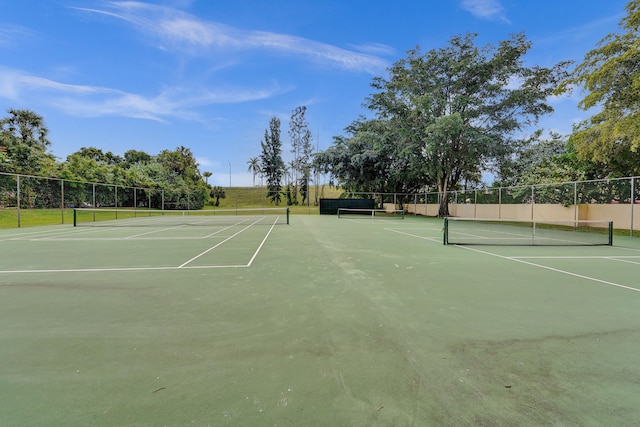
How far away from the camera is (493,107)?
77.5ft

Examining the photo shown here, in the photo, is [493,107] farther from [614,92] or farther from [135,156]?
[135,156]

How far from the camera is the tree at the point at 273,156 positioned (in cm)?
5344

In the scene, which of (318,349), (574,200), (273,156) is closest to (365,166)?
(574,200)

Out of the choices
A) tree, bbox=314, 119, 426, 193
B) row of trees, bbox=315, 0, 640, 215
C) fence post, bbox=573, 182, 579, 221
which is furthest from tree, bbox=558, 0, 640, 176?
tree, bbox=314, 119, 426, 193

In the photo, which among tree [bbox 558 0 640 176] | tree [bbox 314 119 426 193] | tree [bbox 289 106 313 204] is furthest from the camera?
tree [bbox 289 106 313 204]

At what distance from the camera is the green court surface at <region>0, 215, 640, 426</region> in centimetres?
164

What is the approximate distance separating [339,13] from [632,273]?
20060 millimetres

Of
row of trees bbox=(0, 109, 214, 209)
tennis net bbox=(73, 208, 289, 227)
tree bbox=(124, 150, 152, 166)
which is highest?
tree bbox=(124, 150, 152, 166)

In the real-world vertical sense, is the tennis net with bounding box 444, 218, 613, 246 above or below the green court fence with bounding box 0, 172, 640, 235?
below

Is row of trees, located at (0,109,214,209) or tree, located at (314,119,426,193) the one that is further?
tree, located at (314,119,426,193)

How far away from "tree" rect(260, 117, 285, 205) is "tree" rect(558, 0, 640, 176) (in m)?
42.6

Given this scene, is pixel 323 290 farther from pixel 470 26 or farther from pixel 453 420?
pixel 470 26

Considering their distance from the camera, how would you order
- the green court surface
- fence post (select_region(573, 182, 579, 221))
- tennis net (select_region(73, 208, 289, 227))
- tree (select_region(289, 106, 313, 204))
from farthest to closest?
tree (select_region(289, 106, 313, 204)) < tennis net (select_region(73, 208, 289, 227)) < fence post (select_region(573, 182, 579, 221)) < the green court surface

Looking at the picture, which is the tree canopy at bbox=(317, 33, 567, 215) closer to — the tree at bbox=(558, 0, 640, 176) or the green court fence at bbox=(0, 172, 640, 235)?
the green court fence at bbox=(0, 172, 640, 235)
